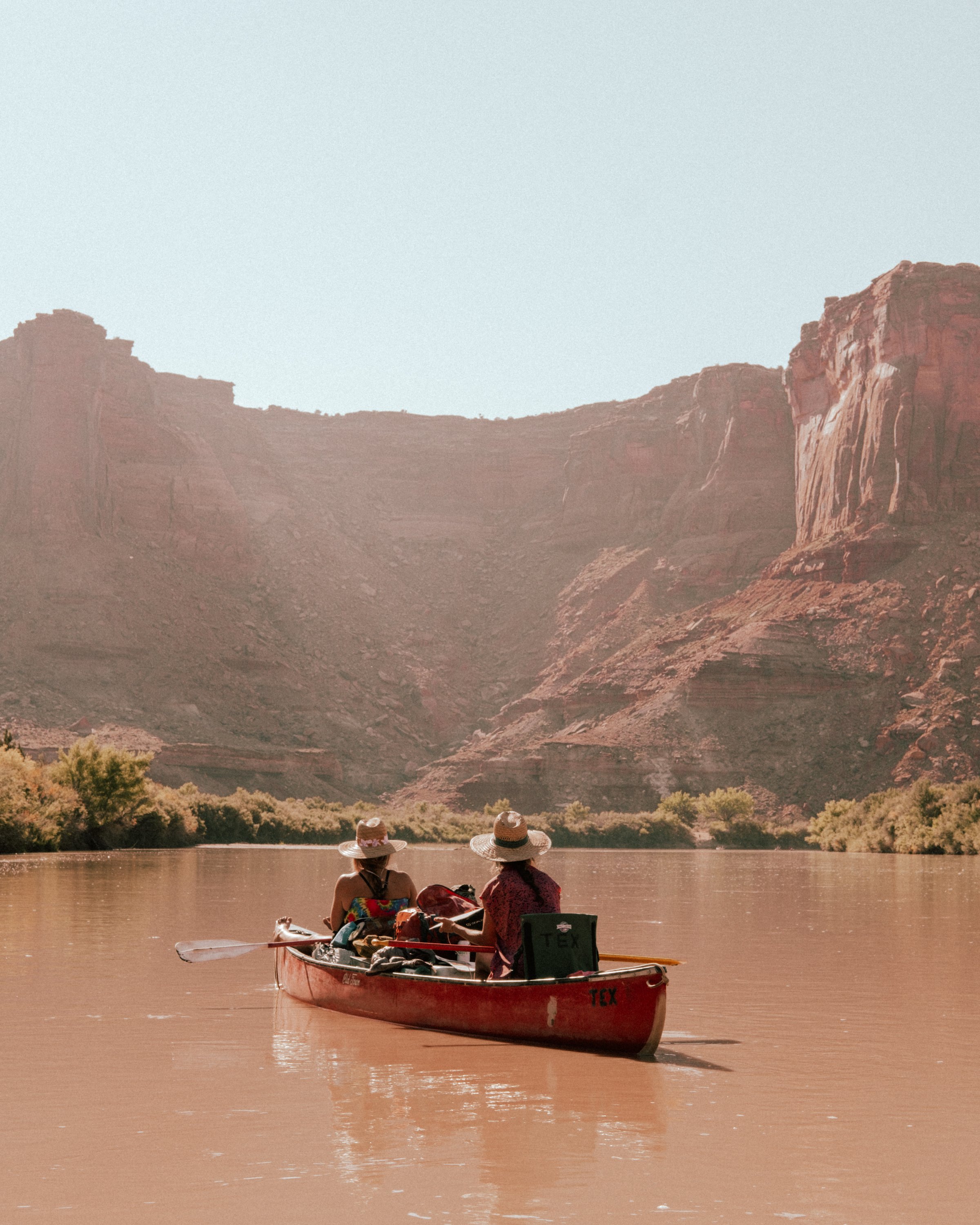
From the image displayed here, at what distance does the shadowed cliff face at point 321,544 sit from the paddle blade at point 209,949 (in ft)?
204

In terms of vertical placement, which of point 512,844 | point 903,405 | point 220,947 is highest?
point 903,405

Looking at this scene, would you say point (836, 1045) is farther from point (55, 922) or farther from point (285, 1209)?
point (55, 922)

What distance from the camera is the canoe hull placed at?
437 inches

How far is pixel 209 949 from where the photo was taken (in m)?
15.6

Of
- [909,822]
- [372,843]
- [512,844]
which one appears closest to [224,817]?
[909,822]

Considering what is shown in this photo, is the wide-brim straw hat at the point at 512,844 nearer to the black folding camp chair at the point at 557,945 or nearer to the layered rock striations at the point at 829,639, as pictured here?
the black folding camp chair at the point at 557,945

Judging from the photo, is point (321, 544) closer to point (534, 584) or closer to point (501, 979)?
point (534, 584)

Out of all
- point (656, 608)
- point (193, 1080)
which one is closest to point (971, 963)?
point (193, 1080)

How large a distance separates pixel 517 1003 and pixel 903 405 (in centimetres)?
8710

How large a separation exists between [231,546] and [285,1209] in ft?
351

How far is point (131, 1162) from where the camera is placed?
26.3 feet

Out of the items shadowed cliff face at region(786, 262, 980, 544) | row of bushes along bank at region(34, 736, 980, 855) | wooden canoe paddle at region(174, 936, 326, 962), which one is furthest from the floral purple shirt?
shadowed cliff face at region(786, 262, 980, 544)

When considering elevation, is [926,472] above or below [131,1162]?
above

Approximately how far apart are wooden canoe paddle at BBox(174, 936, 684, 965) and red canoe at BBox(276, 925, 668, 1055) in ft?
0.90
